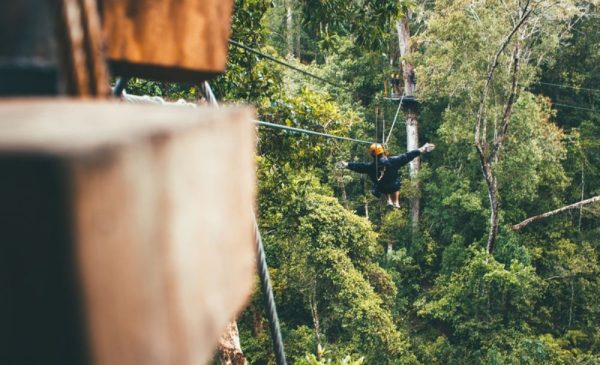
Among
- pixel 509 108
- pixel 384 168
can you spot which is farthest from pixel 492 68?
pixel 384 168

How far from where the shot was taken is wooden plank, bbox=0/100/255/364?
0.69 ft

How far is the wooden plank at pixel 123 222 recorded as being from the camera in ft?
0.69

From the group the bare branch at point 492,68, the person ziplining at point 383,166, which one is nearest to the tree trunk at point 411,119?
the bare branch at point 492,68

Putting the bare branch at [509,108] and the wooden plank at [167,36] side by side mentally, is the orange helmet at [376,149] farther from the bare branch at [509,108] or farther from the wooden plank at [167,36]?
the wooden plank at [167,36]

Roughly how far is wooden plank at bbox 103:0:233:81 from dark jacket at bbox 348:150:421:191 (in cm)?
554

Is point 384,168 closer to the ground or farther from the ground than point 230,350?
farther from the ground

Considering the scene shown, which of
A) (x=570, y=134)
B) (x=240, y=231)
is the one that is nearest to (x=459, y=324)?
(x=570, y=134)

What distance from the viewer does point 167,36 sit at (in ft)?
1.55

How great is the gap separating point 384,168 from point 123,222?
637 cm

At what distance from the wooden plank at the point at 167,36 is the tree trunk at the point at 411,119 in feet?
48.0

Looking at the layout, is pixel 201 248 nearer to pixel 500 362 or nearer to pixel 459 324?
pixel 500 362

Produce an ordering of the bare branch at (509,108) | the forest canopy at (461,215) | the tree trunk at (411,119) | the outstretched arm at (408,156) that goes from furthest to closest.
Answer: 1. the tree trunk at (411,119)
2. the forest canopy at (461,215)
3. the bare branch at (509,108)
4. the outstretched arm at (408,156)

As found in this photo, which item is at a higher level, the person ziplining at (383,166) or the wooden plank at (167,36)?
the wooden plank at (167,36)

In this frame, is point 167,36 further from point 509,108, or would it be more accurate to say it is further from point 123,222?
point 509,108
